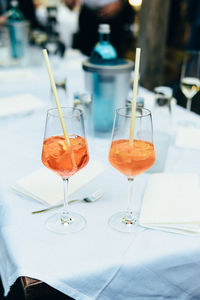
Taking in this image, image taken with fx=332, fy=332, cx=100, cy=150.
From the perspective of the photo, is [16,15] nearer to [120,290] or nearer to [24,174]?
[24,174]

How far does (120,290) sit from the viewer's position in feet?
2.07

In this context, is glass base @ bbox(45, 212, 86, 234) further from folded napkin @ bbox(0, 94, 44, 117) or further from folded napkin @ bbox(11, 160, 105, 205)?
folded napkin @ bbox(0, 94, 44, 117)

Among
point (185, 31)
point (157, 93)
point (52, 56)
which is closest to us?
point (157, 93)

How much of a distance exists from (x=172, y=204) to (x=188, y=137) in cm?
45

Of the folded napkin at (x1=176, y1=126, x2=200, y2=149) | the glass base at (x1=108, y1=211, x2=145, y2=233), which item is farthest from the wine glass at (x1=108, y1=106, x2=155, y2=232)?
the folded napkin at (x1=176, y1=126, x2=200, y2=149)

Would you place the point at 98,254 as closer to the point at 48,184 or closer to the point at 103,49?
the point at 48,184

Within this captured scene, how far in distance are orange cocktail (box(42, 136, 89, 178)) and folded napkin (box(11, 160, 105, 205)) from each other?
0.42 feet

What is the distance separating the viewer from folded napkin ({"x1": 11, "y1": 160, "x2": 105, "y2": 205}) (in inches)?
31.2

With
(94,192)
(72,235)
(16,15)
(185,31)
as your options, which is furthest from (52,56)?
(185,31)

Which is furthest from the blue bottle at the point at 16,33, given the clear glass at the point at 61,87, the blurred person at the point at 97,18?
the blurred person at the point at 97,18

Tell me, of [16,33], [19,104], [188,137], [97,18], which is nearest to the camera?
[188,137]

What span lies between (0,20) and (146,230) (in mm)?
2842

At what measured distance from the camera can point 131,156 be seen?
65 cm

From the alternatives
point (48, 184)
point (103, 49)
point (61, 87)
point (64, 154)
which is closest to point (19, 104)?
point (61, 87)
